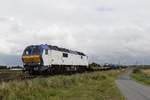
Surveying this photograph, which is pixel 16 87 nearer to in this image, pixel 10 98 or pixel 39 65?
pixel 10 98

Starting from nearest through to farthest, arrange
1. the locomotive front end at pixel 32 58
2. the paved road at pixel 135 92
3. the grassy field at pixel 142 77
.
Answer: the paved road at pixel 135 92 < the locomotive front end at pixel 32 58 < the grassy field at pixel 142 77

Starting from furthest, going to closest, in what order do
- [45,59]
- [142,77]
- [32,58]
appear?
[142,77] → [45,59] → [32,58]

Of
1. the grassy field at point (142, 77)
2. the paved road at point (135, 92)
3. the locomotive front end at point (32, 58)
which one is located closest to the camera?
the paved road at point (135, 92)

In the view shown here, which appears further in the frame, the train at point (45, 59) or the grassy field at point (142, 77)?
the grassy field at point (142, 77)

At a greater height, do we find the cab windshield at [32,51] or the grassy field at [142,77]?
the cab windshield at [32,51]

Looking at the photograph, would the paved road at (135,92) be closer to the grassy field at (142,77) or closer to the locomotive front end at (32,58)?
the grassy field at (142,77)

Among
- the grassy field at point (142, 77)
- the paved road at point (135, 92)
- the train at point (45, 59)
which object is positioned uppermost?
the train at point (45, 59)

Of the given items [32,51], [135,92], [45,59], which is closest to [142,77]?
[45,59]

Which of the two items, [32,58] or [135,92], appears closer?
[135,92]

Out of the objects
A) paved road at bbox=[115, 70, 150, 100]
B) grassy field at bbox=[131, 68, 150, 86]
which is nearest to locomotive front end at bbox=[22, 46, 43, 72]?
paved road at bbox=[115, 70, 150, 100]

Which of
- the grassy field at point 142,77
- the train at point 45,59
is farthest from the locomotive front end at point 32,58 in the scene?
the grassy field at point 142,77

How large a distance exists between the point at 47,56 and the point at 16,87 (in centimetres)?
1533

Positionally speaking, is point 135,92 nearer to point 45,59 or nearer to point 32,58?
point 45,59

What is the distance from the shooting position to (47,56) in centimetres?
2972
